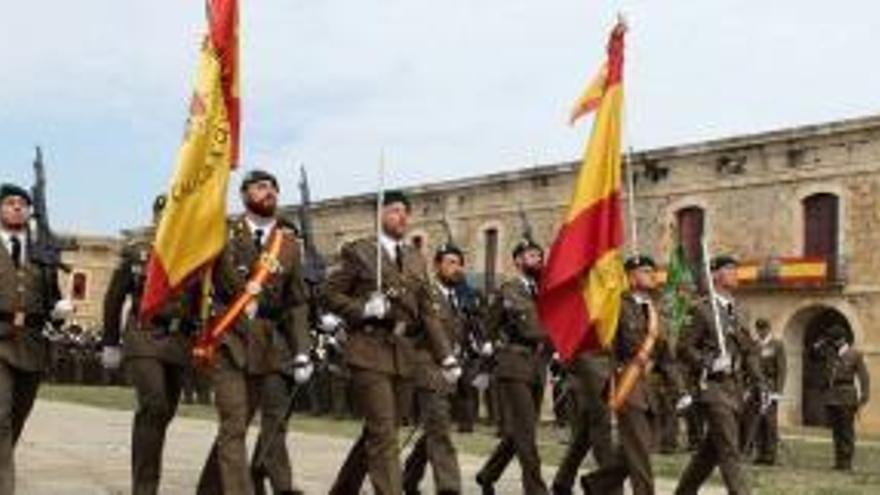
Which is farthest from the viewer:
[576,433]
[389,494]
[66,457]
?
[66,457]

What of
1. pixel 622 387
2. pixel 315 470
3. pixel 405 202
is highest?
pixel 405 202

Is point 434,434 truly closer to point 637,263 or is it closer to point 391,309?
point 391,309

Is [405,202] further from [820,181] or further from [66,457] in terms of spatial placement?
[820,181]

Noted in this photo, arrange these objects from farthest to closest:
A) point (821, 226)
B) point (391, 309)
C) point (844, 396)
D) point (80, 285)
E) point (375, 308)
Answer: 1. point (80, 285)
2. point (821, 226)
3. point (844, 396)
4. point (391, 309)
5. point (375, 308)

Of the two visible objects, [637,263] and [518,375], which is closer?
[637,263]

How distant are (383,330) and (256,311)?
2.83 feet

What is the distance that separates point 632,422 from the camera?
36.7 feet

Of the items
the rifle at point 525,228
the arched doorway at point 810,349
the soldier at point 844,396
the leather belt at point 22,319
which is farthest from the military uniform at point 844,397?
the arched doorway at point 810,349

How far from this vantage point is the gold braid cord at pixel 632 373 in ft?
36.9

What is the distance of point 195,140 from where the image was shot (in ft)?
32.2

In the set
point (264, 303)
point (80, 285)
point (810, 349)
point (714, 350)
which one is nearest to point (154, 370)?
point (264, 303)

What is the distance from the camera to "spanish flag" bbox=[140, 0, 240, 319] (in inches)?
377

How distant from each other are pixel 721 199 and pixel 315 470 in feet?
96.7

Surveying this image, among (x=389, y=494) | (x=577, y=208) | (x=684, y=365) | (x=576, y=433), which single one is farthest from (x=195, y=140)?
(x=684, y=365)
